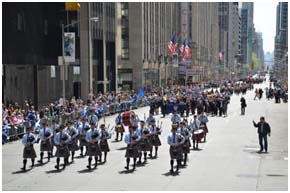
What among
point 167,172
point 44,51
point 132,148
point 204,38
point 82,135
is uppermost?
point 204,38

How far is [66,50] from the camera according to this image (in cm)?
3844

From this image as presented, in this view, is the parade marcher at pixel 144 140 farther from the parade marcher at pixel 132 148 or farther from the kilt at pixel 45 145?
the kilt at pixel 45 145

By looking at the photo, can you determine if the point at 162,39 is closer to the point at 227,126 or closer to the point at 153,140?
the point at 227,126

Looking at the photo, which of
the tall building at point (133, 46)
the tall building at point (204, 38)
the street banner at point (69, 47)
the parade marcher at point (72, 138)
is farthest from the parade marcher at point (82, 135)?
the tall building at point (204, 38)

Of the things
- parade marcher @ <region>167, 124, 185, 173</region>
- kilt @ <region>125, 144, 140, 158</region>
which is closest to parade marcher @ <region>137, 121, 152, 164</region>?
kilt @ <region>125, 144, 140, 158</region>

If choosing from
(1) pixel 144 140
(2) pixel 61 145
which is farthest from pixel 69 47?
(2) pixel 61 145

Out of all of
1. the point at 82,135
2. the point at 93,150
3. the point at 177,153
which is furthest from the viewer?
the point at 82,135

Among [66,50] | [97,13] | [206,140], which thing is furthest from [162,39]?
[206,140]

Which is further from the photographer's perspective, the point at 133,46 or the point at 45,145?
the point at 133,46

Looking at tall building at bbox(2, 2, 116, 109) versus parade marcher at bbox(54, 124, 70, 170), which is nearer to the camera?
parade marcher at bbox(54, 124, 70, 170)

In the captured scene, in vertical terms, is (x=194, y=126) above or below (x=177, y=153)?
above

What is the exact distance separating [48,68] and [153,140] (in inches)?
1114

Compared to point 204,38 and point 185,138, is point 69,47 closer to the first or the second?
point 185,138

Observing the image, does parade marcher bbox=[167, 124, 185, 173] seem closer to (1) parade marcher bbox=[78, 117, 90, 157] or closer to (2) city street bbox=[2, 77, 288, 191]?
(2) city street bbox=[2, 77, 288, 191]
